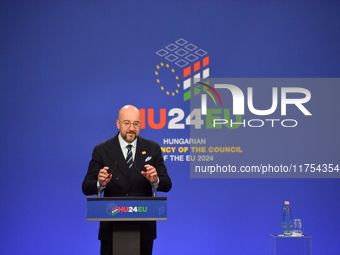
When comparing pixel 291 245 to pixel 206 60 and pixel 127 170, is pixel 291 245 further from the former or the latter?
pixel 206 60

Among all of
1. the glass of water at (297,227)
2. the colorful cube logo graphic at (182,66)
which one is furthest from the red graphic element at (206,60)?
the glass of water at (297,227)

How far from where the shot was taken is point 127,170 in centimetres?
320

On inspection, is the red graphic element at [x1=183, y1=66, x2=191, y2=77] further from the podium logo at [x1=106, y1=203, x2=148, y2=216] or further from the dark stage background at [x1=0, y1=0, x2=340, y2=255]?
the podium logo at [x1=106, y1=203, x2=148, y2=216]

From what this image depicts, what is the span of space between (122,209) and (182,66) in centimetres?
298

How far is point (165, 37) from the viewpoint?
543 centimetres

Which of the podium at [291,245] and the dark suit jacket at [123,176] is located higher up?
the dark suit jacket at [123,176]

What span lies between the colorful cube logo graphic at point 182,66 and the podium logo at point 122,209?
280cm

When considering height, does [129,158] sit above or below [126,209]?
above

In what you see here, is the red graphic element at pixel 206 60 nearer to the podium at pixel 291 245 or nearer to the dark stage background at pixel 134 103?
the dark stage background at pixel 134 103

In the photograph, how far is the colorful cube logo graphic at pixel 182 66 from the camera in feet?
17.7

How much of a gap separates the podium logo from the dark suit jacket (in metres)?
0.37

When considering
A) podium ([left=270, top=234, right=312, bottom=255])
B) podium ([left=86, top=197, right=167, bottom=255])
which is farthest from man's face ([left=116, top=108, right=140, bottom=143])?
podium ([left=270, top=234, right=312, bottom=255])

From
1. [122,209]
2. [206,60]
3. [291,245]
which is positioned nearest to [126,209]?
[122,209]

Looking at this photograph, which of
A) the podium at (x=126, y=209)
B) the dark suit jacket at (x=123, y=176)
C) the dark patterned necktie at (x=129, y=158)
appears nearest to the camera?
the podium at (x=126, y=209)
